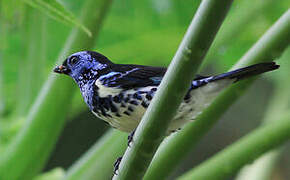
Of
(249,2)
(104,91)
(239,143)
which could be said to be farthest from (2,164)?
(249,2)

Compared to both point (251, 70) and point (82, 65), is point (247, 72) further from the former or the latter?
point (82, 65)

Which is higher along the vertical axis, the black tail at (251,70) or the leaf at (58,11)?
the black tail at (251,70)

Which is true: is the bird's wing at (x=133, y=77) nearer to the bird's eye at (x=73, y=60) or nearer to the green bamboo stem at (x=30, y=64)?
the bird's eye at (x=73, y=60)

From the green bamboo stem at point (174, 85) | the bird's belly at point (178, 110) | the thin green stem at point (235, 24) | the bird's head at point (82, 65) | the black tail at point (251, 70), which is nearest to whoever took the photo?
the green bamboo stem at point (174, 85)

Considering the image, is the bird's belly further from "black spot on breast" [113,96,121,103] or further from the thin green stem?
the thin green stem

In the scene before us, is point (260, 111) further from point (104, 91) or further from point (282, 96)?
point (104, 91)

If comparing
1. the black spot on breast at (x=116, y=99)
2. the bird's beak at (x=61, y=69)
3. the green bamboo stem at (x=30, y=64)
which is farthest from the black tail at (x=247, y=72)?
the green bamboo stem at (x=30, y=64)

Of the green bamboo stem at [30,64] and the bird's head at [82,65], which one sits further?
the green bamboo stem at [30,64]

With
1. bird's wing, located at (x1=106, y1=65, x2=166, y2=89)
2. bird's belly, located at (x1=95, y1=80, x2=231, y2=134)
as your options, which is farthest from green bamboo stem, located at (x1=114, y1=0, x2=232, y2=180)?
bird's wing, located at (x1=106, y1=65, x2=166, y2=89)
